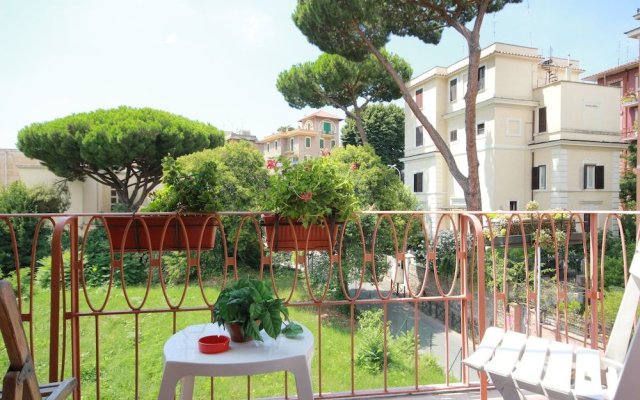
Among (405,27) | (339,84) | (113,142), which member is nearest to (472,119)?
(405,27)

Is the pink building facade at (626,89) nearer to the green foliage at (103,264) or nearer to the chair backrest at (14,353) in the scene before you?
the green foliage at (103,264)

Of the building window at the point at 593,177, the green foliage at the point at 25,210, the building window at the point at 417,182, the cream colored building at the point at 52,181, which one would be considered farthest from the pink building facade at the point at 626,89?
the cream colored building at the point at 52,181

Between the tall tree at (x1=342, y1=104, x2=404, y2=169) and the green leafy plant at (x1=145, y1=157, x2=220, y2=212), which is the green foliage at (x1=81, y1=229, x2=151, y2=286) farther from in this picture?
the tall tree at (x1=342, y1=104, x2=404, y2=169)

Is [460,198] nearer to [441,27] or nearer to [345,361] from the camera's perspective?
[441,27]

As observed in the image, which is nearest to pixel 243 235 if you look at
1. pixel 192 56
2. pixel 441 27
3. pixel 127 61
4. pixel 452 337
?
pixel 452 337

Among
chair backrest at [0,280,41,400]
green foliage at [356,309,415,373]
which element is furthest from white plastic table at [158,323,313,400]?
green foliage at [356,309,415,373]

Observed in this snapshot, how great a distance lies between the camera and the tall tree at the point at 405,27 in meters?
12.9

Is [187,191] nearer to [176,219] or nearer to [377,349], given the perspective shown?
[176,219]

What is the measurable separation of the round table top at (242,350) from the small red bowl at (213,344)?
0.01m

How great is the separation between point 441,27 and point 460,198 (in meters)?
8.15

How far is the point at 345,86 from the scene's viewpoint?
20.4 metres

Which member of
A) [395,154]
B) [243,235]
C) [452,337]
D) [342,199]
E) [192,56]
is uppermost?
[192,56]

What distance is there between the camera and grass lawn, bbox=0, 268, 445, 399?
9.13 meters

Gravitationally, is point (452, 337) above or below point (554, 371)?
below
